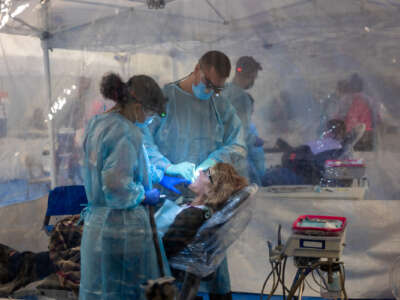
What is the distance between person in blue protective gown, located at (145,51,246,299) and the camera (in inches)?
75.7

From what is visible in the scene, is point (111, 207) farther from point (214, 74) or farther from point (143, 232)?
point (214, 74)

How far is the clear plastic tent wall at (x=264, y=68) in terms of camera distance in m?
1.92

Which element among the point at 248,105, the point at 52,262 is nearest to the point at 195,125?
the point at 248,105

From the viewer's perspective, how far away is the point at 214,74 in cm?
196

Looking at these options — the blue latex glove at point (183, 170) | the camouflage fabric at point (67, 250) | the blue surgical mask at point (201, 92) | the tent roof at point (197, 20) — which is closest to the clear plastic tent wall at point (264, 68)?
the tent roof at point (197, 20)

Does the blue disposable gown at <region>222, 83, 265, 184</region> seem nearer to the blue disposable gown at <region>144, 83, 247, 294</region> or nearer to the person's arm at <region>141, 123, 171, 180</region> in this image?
the blue disposable gown at <region>144, 83, 247, 294</region>

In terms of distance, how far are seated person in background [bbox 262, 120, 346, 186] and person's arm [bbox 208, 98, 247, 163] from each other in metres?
0.18

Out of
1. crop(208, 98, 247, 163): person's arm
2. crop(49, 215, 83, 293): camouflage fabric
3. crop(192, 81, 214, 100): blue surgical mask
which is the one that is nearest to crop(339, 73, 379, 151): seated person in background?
crop(208, 98, 247, 163): person's arm

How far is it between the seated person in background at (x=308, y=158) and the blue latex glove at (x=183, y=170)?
35 centimetres

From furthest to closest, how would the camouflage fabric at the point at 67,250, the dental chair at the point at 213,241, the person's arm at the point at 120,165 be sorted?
1. the camouflage fabric at the point at 67,250
2. the dental chair at the point at 213,241
3. the person's arm at the point at 120,165

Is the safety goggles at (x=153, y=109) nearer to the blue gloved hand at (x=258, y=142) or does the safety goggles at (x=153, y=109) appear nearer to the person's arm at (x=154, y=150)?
the person's arm at (x=154, y=150)

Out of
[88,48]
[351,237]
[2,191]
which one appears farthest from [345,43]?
[2,191]

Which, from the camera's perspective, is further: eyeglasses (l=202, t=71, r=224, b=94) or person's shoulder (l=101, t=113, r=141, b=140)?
eyeglasses (l=202, t=71, r=224, b=94)

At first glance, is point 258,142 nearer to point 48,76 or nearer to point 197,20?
point 197,20
